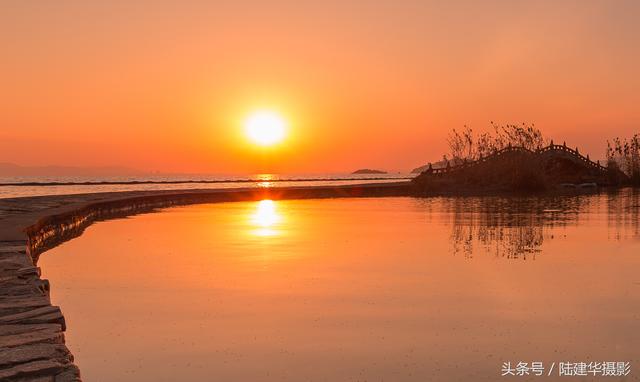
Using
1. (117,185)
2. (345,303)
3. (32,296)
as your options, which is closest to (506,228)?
(345,303)

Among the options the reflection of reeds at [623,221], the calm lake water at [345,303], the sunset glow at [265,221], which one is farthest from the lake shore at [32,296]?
the reflection of reeds at [623,221]

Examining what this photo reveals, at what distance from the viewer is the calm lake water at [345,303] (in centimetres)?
589

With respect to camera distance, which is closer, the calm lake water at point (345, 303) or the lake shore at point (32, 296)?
the lake shore at point (32, 296)

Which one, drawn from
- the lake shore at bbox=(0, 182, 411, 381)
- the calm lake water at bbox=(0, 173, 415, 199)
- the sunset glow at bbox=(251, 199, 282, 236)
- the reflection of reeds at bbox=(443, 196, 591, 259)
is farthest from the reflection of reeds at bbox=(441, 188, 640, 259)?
the calm lake water at bbox=(0, 173, 415, 199)

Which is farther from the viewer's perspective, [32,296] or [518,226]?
[518,226]

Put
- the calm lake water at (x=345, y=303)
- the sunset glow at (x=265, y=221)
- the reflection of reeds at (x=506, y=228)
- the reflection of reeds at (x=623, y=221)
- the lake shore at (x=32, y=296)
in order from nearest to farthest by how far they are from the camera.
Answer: the lake shore at (x=32, y=296)
the calm lake water at (x=345, y=303)
the reflection of reeds at (x=506, y=228)
the reflection of reeds at (x=623, y=221)
the sunset glow at (x=265, y=221)

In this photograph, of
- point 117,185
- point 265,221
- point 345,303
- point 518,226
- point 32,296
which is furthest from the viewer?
point 117,185

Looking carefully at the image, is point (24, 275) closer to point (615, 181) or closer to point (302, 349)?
point (302, 349)

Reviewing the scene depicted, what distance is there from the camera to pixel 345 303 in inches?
326

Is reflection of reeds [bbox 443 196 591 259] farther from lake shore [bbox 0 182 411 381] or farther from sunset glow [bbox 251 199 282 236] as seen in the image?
lake shore [bbox 0 182 411 381]

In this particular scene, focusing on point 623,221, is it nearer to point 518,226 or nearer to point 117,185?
point 518,226

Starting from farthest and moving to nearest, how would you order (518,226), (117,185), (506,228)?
(117,185), (518,226), (506,228)

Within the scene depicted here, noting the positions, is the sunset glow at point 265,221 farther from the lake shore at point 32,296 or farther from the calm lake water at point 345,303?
the lake shore at point 32,296

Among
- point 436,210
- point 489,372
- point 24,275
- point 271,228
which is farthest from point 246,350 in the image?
point 436,210
